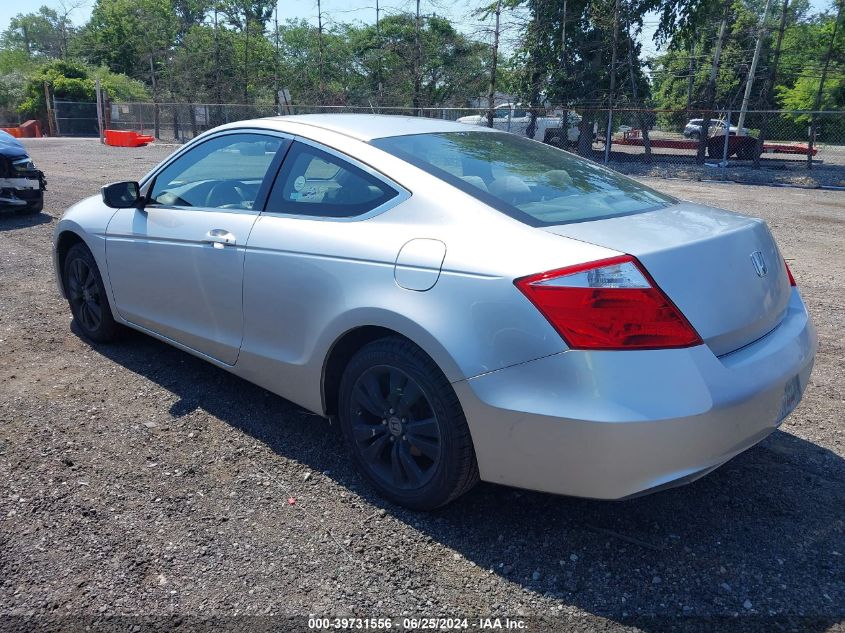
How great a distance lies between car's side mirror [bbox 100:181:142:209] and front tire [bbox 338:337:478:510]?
207cm

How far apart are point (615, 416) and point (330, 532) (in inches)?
50.8

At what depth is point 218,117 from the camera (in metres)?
32.6

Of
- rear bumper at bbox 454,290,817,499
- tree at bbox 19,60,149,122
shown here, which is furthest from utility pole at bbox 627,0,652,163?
tree at bbox 19,60,149,122

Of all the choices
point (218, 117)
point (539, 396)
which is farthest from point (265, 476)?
point (218, 117)

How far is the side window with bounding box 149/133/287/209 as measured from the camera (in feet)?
12.5

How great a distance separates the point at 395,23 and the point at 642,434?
1204 inches

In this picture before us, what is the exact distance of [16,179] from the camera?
389 inches

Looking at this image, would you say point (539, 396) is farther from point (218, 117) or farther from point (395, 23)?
point (218, 117)

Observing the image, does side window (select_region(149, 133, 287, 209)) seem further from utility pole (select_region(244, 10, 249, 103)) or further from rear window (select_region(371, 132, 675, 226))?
utility pole (select_region(244, 10, 249, 103))

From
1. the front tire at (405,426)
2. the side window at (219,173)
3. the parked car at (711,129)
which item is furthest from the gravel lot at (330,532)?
the parked car at (711,129)

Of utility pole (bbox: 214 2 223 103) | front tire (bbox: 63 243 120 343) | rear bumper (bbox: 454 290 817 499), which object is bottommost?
front tire (bbox: 63 243 120 343)

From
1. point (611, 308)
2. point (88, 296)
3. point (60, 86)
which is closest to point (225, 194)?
point (88, 296)

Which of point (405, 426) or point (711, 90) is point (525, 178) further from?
point (711, 90)

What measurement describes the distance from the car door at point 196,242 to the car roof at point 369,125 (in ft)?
0.54
